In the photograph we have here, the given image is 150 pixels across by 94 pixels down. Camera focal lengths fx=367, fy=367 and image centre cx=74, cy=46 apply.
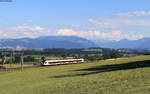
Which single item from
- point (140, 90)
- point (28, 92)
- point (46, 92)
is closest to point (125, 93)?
point (140, 90)

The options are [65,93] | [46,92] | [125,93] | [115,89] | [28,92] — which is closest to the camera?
[125,93]

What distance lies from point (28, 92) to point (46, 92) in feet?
7.16

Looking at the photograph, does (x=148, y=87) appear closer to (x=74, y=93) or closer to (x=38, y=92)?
(x=74, y=93)

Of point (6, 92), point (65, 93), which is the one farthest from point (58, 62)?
point (65, 93)

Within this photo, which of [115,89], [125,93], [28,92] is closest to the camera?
[125,93]

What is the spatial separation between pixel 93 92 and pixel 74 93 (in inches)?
49.9

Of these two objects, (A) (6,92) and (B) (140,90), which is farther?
(A) (6,92)

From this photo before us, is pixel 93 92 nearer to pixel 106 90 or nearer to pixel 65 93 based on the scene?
pixel 106 90

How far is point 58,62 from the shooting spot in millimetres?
84500

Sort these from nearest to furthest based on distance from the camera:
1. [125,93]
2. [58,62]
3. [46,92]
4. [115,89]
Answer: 1. [125,93]
2. [115,89]
3. [46,92]
4. [58,62]

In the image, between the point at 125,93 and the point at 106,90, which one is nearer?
the point at 125,93

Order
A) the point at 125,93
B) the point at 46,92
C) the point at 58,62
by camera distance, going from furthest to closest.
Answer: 1. the point at 58,62
2. the point at 46,92
3. the point at 125,93

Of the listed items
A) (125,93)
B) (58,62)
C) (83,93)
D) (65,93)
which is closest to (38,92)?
(65,93)

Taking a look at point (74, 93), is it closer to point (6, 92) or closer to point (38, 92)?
point (38, 92)
